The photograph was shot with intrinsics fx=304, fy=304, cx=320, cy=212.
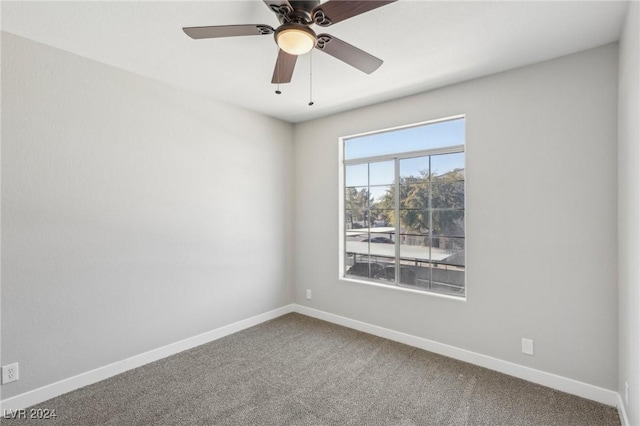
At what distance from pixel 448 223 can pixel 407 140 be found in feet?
3.37

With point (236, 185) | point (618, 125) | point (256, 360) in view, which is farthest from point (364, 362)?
point (618, 125)

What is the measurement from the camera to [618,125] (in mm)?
2160

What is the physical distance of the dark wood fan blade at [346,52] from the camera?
5.75ft

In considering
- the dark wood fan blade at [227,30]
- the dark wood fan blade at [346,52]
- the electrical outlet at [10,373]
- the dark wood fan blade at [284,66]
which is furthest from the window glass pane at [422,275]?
the electrical outlet at [10,373]

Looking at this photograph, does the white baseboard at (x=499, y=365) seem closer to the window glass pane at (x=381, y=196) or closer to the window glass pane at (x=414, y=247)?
the window glass pane at (x=414, y=247)

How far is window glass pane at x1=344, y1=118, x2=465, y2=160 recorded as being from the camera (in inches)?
122

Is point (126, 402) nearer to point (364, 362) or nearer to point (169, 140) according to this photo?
point (364, 362)

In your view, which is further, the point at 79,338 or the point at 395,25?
the point at 79,338

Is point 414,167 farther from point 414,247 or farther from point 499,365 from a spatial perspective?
point 499,365

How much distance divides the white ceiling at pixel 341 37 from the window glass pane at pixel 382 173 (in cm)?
89

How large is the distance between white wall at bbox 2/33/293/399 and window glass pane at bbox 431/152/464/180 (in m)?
2.13

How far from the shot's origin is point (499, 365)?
8.75 feet

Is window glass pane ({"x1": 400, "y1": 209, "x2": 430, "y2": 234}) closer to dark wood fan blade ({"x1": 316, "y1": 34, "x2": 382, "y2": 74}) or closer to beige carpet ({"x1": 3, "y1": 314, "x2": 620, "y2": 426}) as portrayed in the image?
beige carpet ({"x1": 3, "y1": 314, "x2": 620, "y2": 426})

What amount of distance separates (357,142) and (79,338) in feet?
11.0
